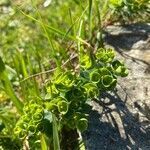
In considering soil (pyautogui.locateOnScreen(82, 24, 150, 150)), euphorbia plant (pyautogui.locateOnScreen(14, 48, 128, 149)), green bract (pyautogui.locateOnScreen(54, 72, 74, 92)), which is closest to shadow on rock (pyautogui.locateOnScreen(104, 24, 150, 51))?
soil (pyautogui.locateOnScreen(82, 24, 150, 150))

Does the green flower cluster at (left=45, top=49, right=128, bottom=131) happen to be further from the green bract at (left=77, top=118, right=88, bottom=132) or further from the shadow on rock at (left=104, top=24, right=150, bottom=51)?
the shadow on rock at (left=104, top=24, right=150, bottom=51)

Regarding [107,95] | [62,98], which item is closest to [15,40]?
[107,95]

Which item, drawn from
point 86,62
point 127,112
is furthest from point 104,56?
point 127,112

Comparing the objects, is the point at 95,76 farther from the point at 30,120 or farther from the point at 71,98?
the point at 30,120

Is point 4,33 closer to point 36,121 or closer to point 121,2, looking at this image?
point 121,2

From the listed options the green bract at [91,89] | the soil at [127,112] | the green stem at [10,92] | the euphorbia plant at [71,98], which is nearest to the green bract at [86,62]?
the euphorbia plant at [71,98]

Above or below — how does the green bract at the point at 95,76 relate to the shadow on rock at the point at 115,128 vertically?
above

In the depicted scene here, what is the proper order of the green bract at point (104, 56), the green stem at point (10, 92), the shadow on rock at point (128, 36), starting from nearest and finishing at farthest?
the green bract at point (104, 56), the green stem at point (10, 92), the shadow on rock at point (128, 36)

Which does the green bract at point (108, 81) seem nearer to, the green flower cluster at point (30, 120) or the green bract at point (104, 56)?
the green bract at point (104, 56)
